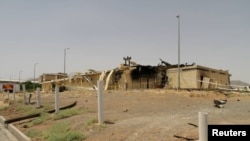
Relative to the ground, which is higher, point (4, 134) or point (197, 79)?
point (197, 79)

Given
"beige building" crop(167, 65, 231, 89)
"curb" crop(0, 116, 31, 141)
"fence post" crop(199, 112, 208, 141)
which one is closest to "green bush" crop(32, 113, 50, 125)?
"curb" crop(0, 116, 31, 141)

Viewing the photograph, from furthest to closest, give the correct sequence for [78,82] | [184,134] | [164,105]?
[78,82] → [164,105] → [184,134]

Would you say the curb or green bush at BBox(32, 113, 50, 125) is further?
green bush at BBox(32, 113, 50, 125)

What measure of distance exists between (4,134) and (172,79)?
26237 millimetres

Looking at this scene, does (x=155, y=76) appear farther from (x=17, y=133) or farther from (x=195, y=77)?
(x=17, y=133)

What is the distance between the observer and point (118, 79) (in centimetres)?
4269

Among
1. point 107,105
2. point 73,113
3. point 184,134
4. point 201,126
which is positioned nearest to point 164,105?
point 107,105

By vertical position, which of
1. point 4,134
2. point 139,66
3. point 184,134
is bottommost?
point 4,134

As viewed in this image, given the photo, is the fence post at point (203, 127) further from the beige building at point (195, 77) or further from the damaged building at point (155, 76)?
the damaged building at point (155, 76)

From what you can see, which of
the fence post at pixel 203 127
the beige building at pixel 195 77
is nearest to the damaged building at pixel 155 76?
→ the beige building at pixel 195 77

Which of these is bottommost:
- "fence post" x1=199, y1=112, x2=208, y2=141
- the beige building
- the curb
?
the curb

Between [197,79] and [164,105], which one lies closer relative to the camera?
[164,105]

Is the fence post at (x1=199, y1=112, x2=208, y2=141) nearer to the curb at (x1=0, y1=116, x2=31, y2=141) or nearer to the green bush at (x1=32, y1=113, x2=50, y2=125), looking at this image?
the curb at (x1=0, y1=116, x2=31, y2=141)

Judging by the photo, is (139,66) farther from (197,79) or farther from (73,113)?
(73,113)
